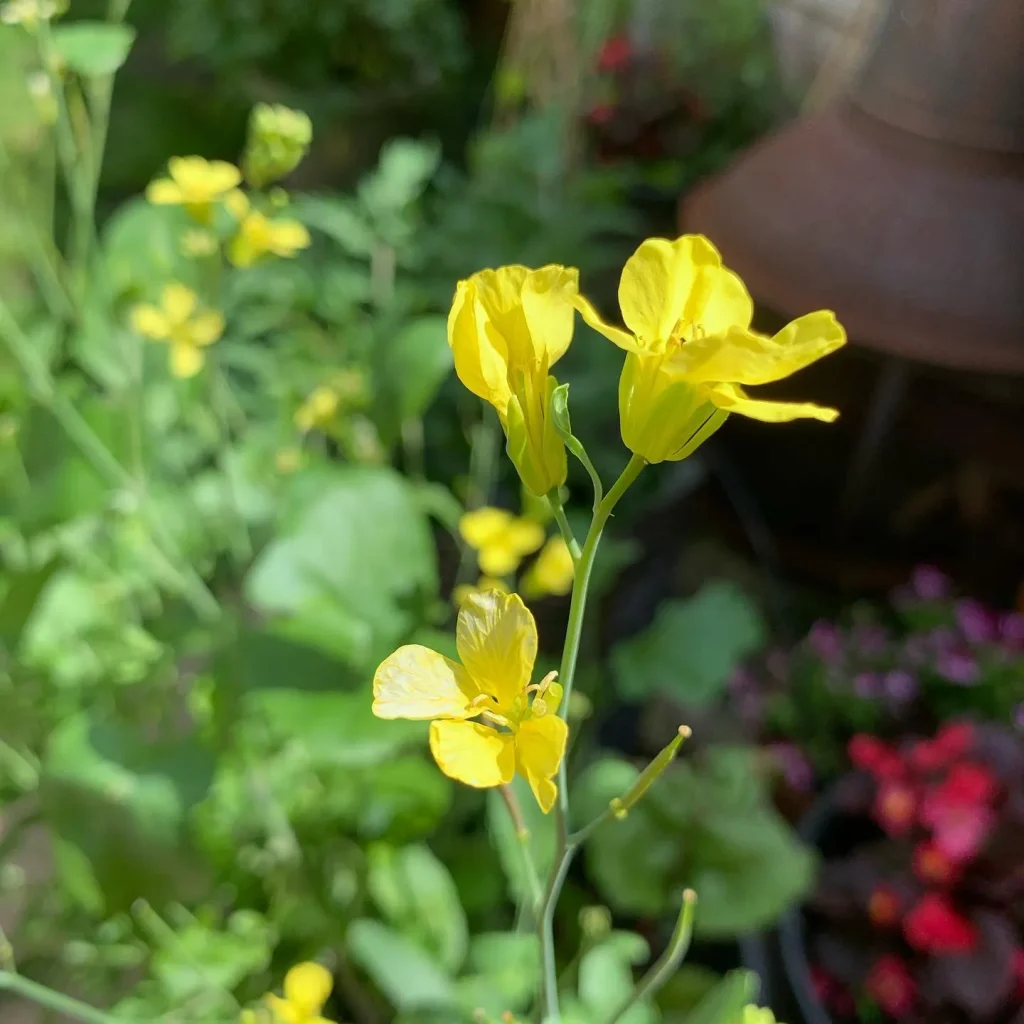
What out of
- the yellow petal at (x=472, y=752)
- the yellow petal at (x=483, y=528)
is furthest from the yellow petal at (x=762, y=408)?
the yellow petal at (x=483, y=528)

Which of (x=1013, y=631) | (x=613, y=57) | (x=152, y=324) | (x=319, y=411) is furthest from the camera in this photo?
(x=613, y=57)

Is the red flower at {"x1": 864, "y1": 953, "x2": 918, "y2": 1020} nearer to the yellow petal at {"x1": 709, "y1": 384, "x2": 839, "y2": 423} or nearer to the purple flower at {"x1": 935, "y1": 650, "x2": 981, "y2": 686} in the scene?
the purple flower at {"x1": 935, "y1": 650, "x2": 981, "y2": 686}

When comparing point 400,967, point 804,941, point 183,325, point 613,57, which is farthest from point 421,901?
point 613,57

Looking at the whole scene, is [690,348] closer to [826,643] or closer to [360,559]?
[360,559]

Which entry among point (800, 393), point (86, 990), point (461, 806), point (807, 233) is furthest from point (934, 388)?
point (86, 990)

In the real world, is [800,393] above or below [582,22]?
below

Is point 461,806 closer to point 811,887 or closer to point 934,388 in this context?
point 811,887

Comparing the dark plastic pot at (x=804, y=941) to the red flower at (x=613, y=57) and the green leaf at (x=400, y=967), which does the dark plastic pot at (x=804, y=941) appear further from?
the red flower at (x=613, y=57)
